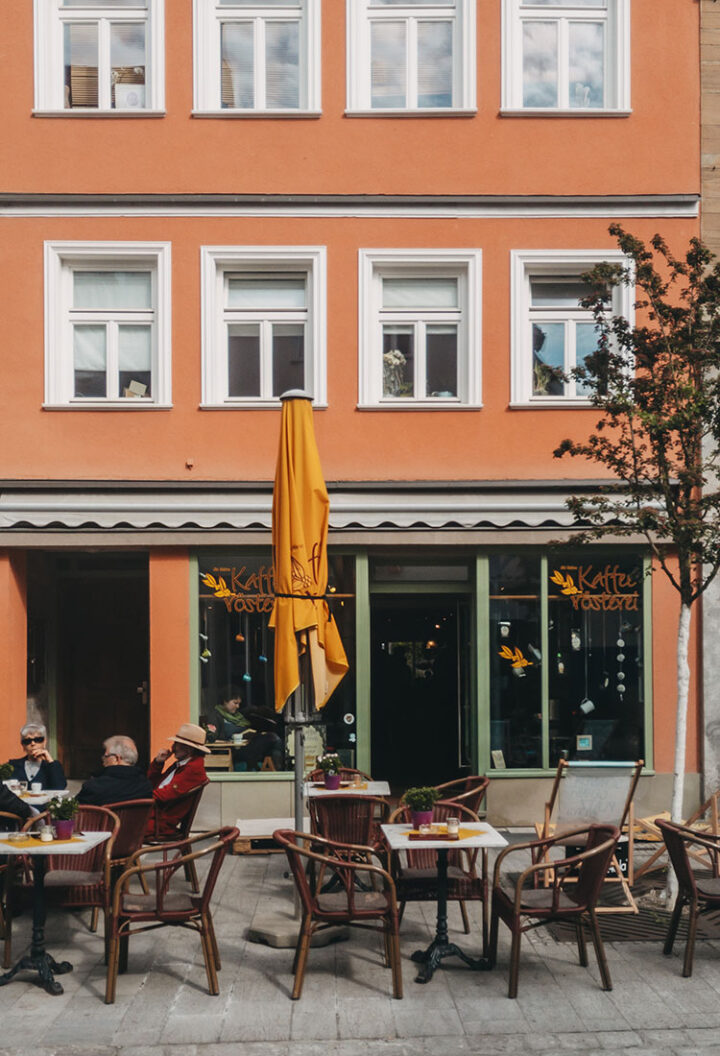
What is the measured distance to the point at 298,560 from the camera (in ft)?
28.4

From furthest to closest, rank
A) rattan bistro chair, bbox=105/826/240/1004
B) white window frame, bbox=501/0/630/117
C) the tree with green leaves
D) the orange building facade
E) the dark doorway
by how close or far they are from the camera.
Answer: the dark doorway, white window frame, bbox=501/0/630/117, the orange building facade, the tree with green leaves, rattan bistro chair, bbox=105/826/240/1004

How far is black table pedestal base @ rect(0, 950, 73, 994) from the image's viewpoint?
752cm

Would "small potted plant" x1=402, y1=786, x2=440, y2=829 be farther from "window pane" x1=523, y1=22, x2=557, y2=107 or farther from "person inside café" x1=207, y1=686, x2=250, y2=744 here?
"window pane" x1=523, y1=22, x2=557, y2=107

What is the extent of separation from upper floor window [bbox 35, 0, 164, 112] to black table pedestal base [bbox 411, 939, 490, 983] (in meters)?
9.07

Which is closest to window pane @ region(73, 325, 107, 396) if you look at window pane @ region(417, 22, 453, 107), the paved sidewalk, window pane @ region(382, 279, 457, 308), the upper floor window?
the upper floor window

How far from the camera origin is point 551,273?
1333cm

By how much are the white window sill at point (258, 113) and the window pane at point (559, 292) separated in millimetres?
2838

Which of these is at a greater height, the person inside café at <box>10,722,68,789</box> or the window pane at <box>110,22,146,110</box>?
the window pane at <box>110,22,146,110</box>

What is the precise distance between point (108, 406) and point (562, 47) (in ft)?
19.7

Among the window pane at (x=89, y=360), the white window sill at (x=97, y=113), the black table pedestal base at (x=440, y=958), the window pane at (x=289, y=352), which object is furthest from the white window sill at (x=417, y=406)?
the black table pedestal base at (x=440, y=958)

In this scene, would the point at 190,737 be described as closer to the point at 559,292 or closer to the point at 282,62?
the point at 559,292

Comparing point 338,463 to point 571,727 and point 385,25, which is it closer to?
point 571,727

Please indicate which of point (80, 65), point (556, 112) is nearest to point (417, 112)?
point (556, 112)

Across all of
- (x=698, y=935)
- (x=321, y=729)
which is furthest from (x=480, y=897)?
(x=321, y=729)
